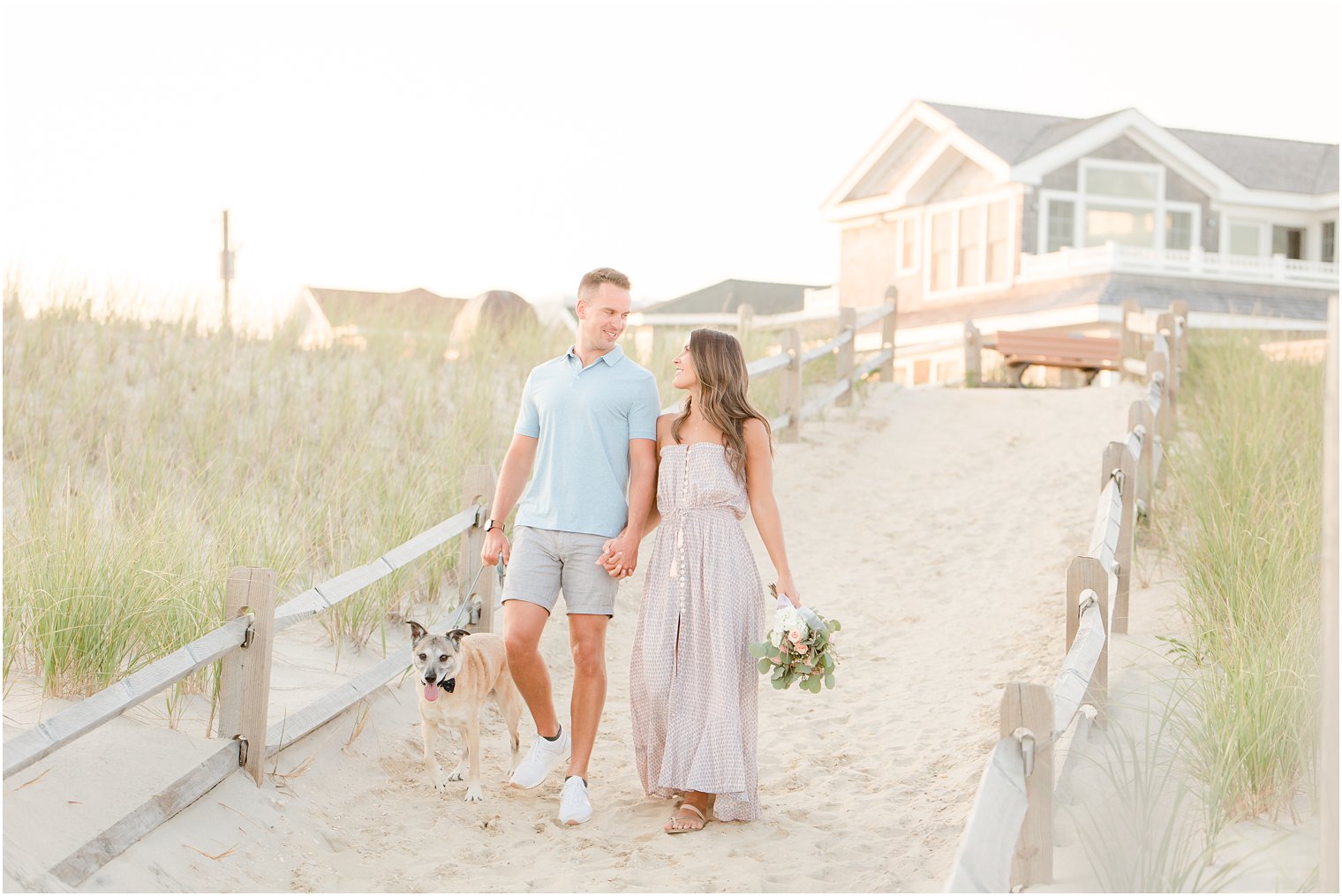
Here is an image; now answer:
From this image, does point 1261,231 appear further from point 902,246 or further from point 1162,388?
point 1162,388

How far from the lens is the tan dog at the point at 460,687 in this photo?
5410 millimetres

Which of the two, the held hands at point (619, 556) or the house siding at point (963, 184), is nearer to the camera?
the held hands at point (619, 556)

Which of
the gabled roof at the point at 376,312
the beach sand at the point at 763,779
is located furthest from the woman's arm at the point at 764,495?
the gabled roof at the point at 376,312

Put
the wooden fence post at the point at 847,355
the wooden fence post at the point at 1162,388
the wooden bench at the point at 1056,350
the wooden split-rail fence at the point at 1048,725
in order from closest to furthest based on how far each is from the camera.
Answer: the wooden split-rail fence at the point at 1048,725 → the wooden fence post at the point at 1162,388 → the wooden fence post at the point at 847,355 → the wooden bench at the point at 1056,350

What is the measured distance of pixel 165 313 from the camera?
13.3 meters

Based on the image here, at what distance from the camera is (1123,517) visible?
7531mm

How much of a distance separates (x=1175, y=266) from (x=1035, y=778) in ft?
71.3

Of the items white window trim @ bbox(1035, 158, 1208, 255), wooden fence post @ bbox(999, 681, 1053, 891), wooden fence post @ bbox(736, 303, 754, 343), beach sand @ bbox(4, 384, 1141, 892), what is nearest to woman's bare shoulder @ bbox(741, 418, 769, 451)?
beach sand @ bbox(4, 384, 1141, 892)

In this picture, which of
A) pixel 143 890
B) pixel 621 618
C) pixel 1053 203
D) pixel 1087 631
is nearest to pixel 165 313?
Answer: pixel 621 618

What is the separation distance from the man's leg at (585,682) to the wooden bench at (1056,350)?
13379 millimetres

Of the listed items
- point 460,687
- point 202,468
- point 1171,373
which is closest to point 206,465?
point 202,468

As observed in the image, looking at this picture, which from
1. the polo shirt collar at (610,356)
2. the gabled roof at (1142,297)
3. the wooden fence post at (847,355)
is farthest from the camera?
the gabled roof at (1142,297)

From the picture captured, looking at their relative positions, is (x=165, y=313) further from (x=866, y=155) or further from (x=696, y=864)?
(x=866, y=155)

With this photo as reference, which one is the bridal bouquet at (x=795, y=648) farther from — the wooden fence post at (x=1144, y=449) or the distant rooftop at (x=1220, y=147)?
the distant rooftop at (x=1220, y=147)
